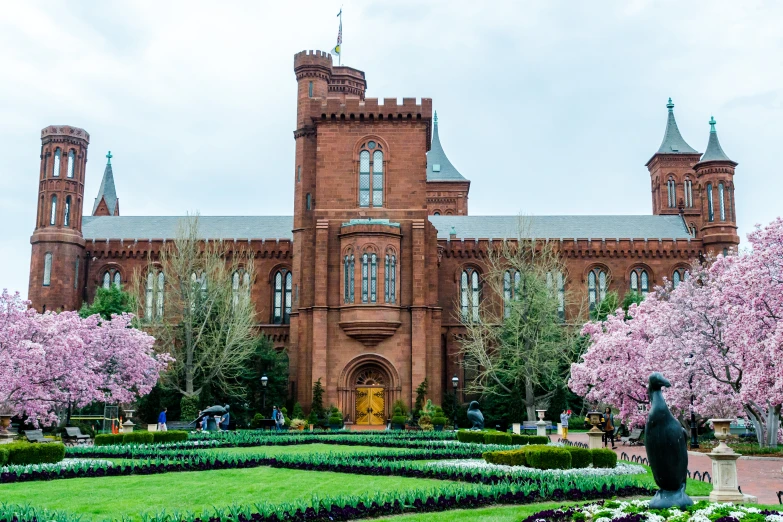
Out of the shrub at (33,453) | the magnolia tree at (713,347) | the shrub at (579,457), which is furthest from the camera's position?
the magnolia tree at (713,347)

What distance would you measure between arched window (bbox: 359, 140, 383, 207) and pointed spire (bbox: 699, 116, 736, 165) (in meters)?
24.7

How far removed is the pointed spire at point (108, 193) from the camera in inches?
2985

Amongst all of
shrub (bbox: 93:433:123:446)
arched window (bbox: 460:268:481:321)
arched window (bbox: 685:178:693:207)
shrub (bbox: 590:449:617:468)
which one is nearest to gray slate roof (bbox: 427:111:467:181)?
arched window (bbox: 685:178:693:207)

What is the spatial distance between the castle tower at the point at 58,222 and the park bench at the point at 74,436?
2209 centimetres

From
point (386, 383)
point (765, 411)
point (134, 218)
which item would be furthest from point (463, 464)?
point (134, 218)

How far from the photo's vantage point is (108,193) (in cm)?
7712

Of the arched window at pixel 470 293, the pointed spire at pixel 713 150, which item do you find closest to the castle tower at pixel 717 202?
the pointed spire at pixel 713 150

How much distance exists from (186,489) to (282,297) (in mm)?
39673

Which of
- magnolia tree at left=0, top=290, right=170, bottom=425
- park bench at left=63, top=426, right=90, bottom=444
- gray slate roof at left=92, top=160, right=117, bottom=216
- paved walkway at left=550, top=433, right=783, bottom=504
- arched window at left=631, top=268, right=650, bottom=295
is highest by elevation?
gray slate roof at left=92, top=160, right=117, bottom=216

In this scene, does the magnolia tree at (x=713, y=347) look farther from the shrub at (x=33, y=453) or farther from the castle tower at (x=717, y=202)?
the castle tower at (x=717, y=202)

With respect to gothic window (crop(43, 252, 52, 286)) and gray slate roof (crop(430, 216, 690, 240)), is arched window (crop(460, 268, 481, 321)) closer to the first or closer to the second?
gray slate roof (crop(430, 216, 690, 240))

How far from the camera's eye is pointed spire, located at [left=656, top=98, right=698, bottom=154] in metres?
69.4

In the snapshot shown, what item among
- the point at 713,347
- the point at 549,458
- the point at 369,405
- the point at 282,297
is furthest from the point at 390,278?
the point at 549,458

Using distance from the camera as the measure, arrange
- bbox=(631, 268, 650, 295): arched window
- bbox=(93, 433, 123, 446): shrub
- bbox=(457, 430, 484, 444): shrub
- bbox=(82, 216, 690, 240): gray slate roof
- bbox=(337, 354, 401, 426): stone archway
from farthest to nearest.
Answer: bbox=(82, 216, 690, 240): gray slate roof, bbox=(631, 268, 650, 295): arched window, bbox=(337, 354, 401, 426): stone archway, bbox=(457, 430, 484, 444): shrub, bbox=(93, 433, 123, 446): shrub
